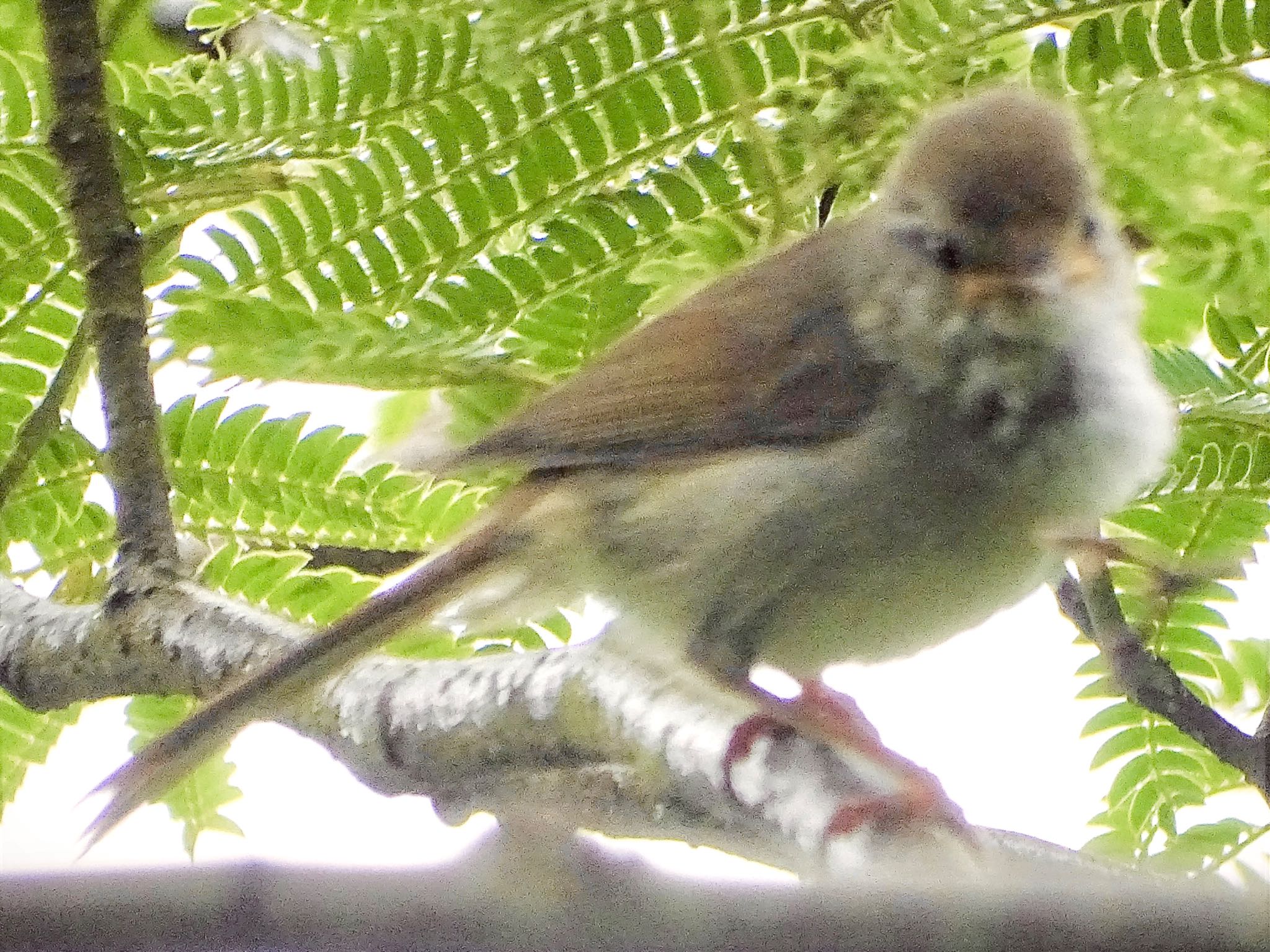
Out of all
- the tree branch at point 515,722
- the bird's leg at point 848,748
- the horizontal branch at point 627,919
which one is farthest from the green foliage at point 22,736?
the horizontal branch at point 627,919

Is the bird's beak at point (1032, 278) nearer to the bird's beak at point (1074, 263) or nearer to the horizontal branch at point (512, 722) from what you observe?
the bird's beak at point (1074, 263)

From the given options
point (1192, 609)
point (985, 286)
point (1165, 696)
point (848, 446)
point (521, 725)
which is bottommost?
point (1192, 609)

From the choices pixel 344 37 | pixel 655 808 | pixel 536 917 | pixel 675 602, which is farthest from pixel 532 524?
pixel 536 917

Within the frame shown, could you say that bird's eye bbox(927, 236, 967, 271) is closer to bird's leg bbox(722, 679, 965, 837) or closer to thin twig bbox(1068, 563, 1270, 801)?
thin twig bbox(1068, 563, 1270, 801)

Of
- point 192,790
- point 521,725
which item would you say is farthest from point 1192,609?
point 192,790

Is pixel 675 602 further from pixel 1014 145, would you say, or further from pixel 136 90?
pixel 136 90

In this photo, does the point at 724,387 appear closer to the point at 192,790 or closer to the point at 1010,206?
the point at 1010,206
